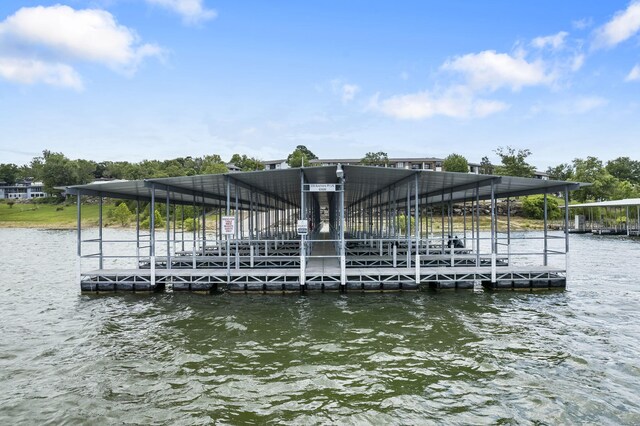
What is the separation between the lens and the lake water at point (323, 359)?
6.73m

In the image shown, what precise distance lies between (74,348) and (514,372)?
9943 mm

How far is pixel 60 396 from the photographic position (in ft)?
23.9

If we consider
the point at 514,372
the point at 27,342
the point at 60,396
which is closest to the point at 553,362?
the point at 514,372

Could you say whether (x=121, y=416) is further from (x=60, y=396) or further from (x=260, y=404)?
(x=260, y=404)

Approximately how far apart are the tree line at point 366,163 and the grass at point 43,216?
585cm

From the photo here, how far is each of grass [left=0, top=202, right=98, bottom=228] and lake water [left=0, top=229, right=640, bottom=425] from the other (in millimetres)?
73167

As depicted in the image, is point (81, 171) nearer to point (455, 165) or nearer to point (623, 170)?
point (455, 165)

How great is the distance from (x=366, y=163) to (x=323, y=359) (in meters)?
77.5

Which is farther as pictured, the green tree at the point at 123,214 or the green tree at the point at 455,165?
the green tree at the point at 455,165

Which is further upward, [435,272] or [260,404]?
[435,272]

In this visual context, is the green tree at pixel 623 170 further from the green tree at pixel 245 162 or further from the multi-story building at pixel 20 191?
the multi-story building at pixel 20 191

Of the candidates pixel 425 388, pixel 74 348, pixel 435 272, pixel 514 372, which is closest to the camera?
pixel 425 388

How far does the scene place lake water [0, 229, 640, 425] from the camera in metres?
6.73

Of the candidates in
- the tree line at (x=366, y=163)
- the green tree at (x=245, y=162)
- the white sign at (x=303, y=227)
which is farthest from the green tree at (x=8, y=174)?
the white sign at (x=303, y=227)
